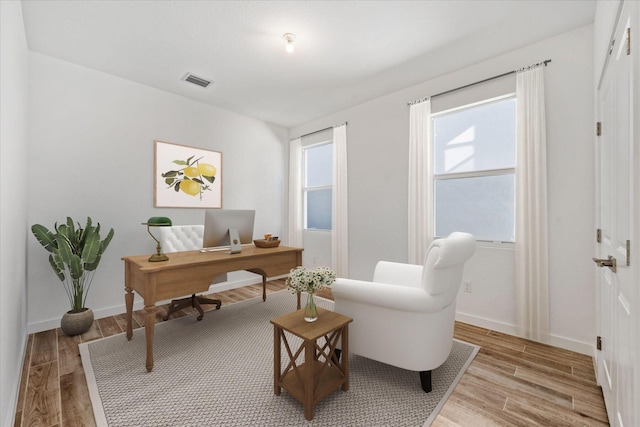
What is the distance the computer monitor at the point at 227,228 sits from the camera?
2.57 m

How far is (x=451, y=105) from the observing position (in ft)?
10.1

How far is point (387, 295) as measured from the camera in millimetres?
1739

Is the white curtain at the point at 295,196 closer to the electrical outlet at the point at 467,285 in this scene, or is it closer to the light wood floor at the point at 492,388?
the electrical outlet at the point at 467,285

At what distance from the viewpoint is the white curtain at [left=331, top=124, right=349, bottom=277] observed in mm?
4082

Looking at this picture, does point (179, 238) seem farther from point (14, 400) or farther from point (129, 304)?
point (14, 400)

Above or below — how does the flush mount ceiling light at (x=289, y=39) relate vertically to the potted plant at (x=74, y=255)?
above

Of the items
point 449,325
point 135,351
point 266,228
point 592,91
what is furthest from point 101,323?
point 592,91

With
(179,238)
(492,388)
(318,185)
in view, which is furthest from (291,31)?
(492,388)

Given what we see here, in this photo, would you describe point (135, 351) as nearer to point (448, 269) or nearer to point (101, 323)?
point (101, 323)

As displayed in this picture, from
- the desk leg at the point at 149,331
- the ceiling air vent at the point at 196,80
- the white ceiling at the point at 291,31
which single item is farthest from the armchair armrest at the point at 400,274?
the ceiling air vent at the point at 196,80

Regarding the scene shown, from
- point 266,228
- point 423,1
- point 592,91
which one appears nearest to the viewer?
point 423,1

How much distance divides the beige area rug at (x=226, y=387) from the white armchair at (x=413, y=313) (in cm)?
20

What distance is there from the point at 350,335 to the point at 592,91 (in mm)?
2857

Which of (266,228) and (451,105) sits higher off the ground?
(451,105)
